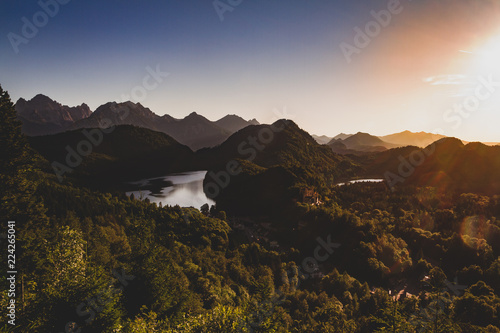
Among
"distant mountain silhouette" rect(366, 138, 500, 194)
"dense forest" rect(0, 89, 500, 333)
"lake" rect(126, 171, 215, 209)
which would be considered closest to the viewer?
"dense forest" rect(0, 89, 500, 333)

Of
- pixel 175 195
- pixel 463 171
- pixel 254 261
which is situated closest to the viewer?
pixel 254 261

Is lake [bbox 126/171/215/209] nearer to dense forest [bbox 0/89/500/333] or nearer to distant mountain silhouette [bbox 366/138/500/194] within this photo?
dense forest [bbox 0/89/500/333]

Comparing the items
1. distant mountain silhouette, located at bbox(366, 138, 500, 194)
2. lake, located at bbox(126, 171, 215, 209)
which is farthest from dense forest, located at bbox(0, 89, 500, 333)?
distant mountain silhouette, located at bbox(366, 138, 500, 194)

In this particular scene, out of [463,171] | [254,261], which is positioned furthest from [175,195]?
[463,171]

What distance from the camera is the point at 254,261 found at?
59.1 m

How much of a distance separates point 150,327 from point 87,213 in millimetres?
59921

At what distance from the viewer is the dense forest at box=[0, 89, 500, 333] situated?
14.3m

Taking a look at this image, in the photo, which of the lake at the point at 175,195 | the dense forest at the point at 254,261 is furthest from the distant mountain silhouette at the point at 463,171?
the lake at the point at 175,195

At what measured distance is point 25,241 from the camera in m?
19.3

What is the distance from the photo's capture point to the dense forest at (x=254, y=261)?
47.0 feet

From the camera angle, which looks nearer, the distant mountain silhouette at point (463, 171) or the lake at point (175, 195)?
the lake at point (175, 195)

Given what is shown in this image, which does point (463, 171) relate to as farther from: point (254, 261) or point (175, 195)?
point (175, 195)

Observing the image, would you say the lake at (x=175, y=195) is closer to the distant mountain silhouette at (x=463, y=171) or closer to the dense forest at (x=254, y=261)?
the dense forest at (x=254, y=261)

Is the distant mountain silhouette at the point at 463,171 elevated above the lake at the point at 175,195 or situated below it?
above
